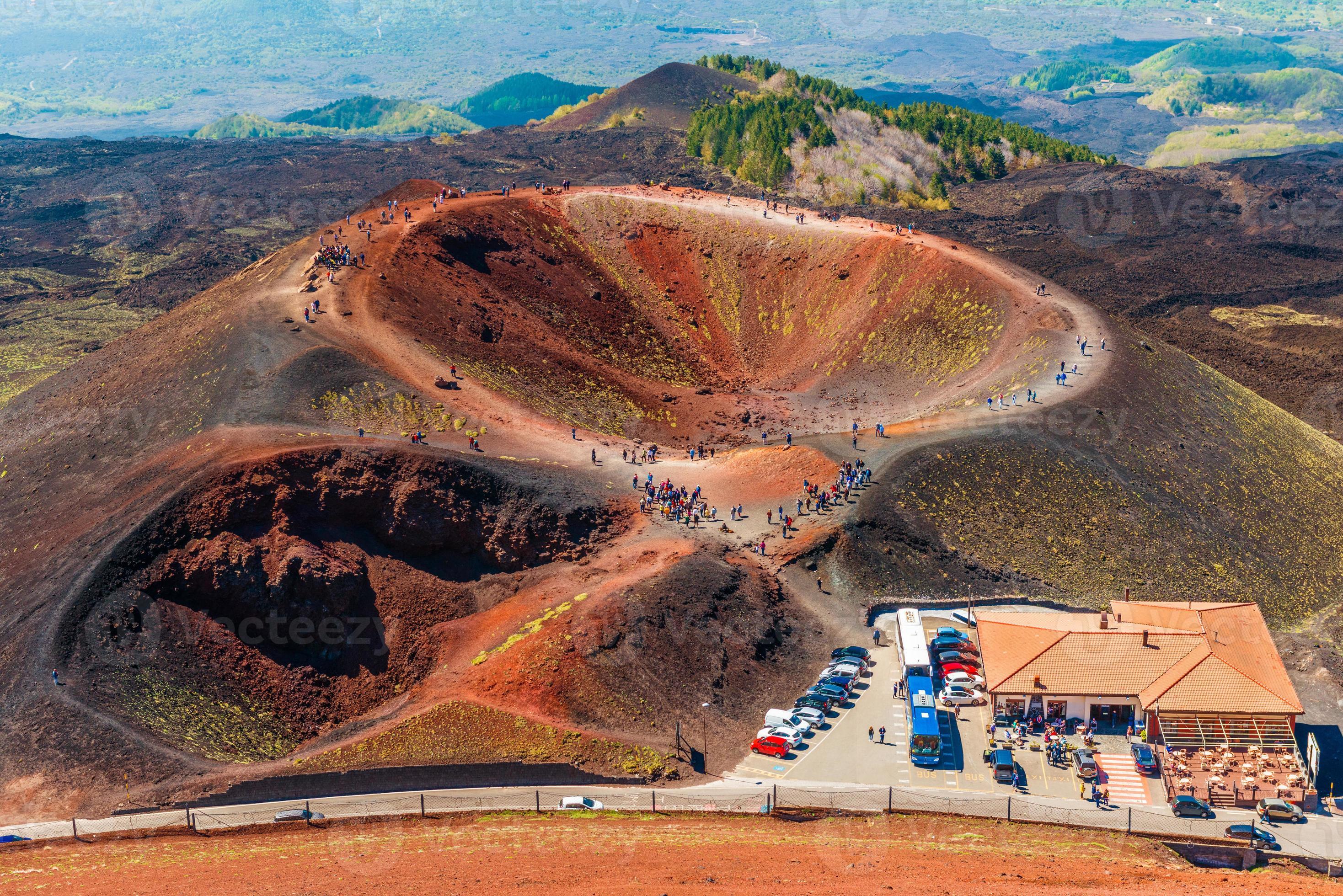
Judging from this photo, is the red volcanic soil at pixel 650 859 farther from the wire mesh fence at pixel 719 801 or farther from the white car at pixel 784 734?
the white car at pixel 784 734

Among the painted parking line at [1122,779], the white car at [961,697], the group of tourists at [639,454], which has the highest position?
the group of tourists at [639,454]

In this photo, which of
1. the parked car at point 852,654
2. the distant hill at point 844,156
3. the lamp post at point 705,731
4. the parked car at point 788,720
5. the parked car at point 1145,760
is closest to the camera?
the parked car at point 1145,760

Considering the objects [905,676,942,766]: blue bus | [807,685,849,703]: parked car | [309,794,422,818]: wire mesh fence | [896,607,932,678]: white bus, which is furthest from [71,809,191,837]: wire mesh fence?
[896,607,932,678]: white bus

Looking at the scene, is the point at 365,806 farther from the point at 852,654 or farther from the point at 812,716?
the point at 852,654

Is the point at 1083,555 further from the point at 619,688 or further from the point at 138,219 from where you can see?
the point at 138,219

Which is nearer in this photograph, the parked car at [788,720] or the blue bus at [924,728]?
the blue bus at [924,728]

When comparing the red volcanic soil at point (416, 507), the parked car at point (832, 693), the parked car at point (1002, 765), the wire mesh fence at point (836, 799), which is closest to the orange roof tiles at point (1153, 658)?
the parked car at point (1002, 765)
